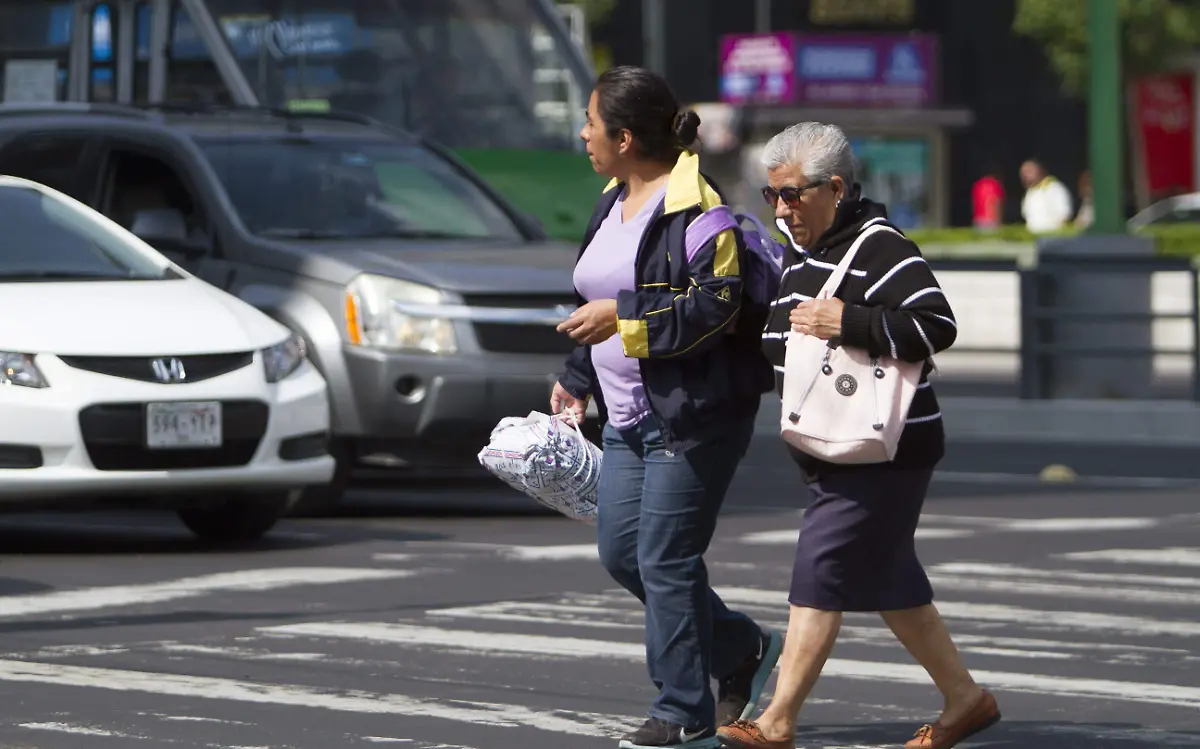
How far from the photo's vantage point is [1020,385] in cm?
1906

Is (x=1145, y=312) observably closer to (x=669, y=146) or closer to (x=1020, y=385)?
(x=1020, y=385)

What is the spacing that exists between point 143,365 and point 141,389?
11cm

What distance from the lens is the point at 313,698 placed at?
7648mm

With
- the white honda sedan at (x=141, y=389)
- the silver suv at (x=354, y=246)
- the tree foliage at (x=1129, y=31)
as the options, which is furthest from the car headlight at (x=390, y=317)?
the tree foliage at (x=1129, y=31)

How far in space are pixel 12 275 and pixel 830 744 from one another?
219 inches

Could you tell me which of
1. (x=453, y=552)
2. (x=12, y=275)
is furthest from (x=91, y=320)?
(x=453, y=552)

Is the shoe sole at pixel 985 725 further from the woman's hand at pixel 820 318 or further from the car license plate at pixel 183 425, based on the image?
the car license plate at pixel 183 425

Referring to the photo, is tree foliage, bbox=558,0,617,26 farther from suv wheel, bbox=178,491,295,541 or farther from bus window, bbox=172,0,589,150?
suv wheel, bbox=178,491,295,541

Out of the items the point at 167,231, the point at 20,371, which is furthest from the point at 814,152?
the point at 167,231

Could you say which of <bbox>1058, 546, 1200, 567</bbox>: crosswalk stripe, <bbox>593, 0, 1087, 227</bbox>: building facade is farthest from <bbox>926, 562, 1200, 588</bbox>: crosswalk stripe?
<bbox>593, 0, 1087, 227</bbox>: building facade

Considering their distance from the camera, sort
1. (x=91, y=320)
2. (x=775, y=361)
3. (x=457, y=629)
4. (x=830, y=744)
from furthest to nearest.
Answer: (x=91, y=320)
(x=457, y=629)
(x=830, y=744)
(x=775, y=361)

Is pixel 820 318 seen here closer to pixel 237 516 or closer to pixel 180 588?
pixel 180 588

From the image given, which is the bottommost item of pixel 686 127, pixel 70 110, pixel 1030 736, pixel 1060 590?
pixel 1060 590

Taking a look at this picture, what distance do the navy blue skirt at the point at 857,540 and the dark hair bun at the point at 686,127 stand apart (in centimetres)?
89
